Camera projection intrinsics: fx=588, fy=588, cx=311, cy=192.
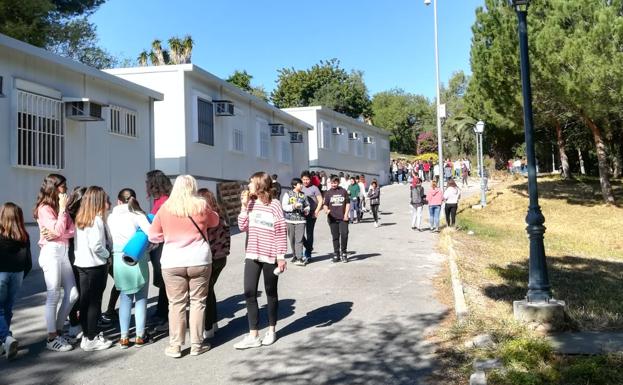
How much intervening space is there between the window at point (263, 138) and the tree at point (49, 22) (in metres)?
7.74

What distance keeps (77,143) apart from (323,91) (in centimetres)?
4511

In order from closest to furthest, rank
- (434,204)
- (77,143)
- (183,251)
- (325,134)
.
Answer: (183,251) < (77,143) < (434,204) < (325,134)

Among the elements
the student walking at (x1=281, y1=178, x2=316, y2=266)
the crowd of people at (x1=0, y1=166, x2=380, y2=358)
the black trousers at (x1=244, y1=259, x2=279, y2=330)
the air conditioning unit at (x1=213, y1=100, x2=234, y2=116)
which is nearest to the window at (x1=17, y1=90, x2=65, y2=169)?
the student walking at (x1=281, y1=178, x2=316, y2=266)

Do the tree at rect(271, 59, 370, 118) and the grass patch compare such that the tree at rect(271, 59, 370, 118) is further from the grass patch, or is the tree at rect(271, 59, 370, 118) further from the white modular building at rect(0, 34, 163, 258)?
the white modular building at rect(0, 34, 163, 258)

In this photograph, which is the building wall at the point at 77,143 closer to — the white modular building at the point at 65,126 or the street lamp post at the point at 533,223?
the white modular building at the point at 65,126

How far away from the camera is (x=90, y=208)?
5.78 metres

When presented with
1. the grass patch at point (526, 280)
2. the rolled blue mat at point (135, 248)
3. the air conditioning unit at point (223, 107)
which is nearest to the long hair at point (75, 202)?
the rolled blue mat at point (135, 248)

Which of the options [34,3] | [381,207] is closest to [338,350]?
[34,3]

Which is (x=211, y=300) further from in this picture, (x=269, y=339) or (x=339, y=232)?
(x=339, y=232)

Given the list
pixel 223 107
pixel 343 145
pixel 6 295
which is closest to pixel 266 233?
pixel 6 295

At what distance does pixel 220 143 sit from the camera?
19.3 m

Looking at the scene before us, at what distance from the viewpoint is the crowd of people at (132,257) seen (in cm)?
544

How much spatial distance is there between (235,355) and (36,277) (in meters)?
6.27

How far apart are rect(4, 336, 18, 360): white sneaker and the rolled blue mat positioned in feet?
4.27
